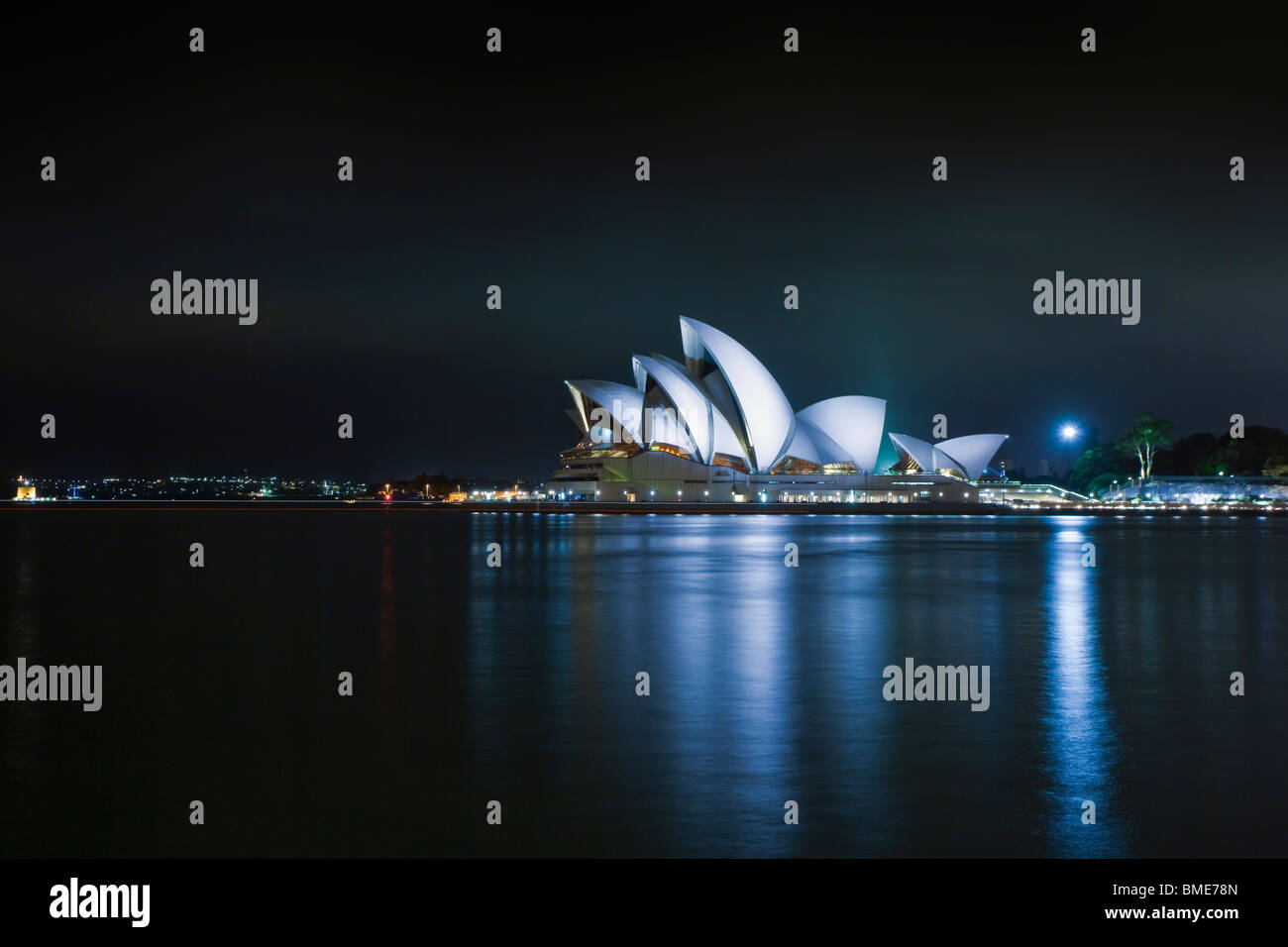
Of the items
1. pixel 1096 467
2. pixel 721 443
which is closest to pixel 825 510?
pixel 721 443

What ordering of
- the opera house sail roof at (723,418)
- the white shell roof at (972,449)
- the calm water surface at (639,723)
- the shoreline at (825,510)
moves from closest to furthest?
the calm water surface at (639,723) → the shoreline at (825,510) → the opera house sail roof at (723,418) → the white shell roof at (972,449)

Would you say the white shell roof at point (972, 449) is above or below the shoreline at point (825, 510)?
above

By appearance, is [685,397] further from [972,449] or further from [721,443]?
[972,449]

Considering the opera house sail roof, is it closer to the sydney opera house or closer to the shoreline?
the sydney opera house

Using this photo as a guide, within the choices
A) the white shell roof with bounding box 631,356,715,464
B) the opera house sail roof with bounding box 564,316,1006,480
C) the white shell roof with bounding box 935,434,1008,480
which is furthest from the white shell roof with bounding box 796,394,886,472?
the white shell roof with bounding box 935,434,1008,480

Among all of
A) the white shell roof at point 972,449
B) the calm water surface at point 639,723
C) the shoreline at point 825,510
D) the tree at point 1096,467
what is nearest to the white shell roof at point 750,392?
the shoreline at point 825,510

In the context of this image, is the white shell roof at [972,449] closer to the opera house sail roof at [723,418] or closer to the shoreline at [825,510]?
the opera house sail roof at [723,418]
